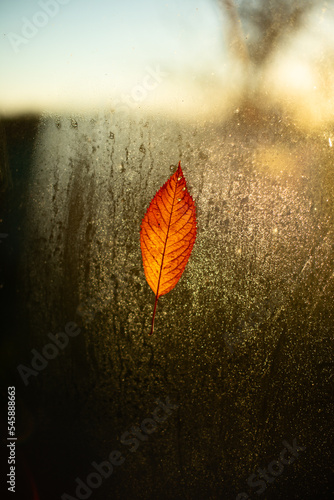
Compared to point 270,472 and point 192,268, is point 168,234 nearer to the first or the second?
point 192,268

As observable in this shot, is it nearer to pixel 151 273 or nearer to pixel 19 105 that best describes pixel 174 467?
pixel 151 273

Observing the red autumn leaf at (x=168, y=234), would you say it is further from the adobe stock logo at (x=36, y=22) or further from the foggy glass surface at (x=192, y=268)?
the adobe stock logo at (x=36, y=22)

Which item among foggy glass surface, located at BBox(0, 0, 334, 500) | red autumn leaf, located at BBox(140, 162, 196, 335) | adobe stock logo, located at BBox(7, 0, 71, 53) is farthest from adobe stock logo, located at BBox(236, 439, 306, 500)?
adobe stock logo, located at BBox(7, 0, 71, 53)

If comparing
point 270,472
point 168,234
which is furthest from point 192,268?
point 270,472

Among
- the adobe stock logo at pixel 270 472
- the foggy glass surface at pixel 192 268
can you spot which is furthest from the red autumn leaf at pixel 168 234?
the adobe stock logo at pixel 270 472

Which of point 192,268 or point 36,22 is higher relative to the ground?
point 36,22

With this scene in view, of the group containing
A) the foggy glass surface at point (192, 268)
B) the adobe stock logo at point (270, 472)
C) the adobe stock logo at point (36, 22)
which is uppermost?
the adobe stock logo at point (36, 22)
